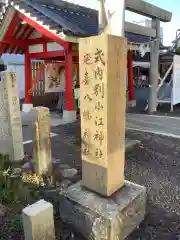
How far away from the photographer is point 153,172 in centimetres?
394

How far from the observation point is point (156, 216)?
2807mm

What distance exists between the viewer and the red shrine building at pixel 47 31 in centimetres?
677

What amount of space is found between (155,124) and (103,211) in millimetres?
5355

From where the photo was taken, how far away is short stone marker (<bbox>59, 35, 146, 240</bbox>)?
7.47ft

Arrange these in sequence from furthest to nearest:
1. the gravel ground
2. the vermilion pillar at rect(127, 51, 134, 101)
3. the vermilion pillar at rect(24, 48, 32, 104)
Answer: the vermilion pillar at rect(127, 51, 134, 101) → the vermilion pillar at rect(24, 48, 32, 104) → the gravel ground

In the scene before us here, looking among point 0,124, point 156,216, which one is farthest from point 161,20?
point 156,216

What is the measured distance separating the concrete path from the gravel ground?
19.9 inches

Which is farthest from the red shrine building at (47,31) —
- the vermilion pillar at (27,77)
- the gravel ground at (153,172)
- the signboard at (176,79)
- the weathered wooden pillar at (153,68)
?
the gravel ground at (153,172)

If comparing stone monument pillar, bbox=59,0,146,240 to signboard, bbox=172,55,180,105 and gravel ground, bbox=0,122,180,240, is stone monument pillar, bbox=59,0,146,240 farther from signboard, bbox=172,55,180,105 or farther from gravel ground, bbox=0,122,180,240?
signboard, bbox=172,55,180,105

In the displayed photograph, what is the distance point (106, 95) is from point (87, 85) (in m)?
0.28

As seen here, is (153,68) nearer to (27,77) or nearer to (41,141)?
(27,77)

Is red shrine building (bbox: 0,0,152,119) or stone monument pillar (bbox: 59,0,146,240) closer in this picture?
stone monument pillar (bbox: 59,0,146,240)

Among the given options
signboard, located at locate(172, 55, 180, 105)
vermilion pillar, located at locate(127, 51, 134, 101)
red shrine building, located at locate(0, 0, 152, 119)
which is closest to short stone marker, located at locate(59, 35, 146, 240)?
red shrine building, located at locate(0, 0, 152, 119)

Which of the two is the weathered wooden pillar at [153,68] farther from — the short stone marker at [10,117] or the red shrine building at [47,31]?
the short stone marker at [10,117]
